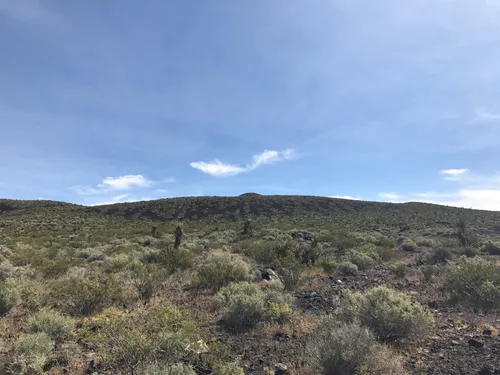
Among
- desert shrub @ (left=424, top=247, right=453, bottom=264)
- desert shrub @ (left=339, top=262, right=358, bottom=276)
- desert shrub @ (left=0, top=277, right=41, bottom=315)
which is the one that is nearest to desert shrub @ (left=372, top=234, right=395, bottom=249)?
desert shrub @ (left=424, top=247, right=453, bottom=264)

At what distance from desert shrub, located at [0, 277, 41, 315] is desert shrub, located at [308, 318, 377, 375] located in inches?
303

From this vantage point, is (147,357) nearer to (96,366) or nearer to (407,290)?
(96,366)

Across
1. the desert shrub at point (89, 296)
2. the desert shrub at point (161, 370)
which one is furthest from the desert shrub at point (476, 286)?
the desert shrub at point (89, 296)

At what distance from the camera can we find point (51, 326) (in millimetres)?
7184

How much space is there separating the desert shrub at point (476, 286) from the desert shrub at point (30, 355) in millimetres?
10201

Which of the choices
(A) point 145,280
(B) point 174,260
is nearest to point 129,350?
(A) point 145,280

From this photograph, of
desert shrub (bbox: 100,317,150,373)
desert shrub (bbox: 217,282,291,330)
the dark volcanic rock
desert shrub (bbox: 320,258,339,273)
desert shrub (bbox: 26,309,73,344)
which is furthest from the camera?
desert shrub (bbox: 320,258,339,273)

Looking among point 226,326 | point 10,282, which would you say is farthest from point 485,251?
point 10,282

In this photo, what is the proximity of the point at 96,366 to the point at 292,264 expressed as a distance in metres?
8.48

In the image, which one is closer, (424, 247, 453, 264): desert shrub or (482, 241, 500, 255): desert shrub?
(424, 247, 453, 264): desert shrub

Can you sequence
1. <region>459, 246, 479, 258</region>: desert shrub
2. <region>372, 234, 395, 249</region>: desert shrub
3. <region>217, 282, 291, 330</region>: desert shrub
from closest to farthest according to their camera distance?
<region>217, 282, 291, 330</region>: desert shrub → <region>459, 246, 479, 258</region>: desert shrub → <region>372, 234, 395, 249</region>: desert shrub

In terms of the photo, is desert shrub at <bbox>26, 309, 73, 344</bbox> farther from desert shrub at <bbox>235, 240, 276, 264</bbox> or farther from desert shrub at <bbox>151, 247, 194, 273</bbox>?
desert shrub at <bbox>235, 240, 276, 264</bbox>

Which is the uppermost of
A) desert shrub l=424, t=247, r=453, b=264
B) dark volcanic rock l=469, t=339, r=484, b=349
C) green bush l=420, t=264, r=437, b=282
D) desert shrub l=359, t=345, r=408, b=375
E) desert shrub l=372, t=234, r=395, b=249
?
desert shrub l=372, t=234, r=395, b=249

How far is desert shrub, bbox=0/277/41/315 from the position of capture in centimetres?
928
